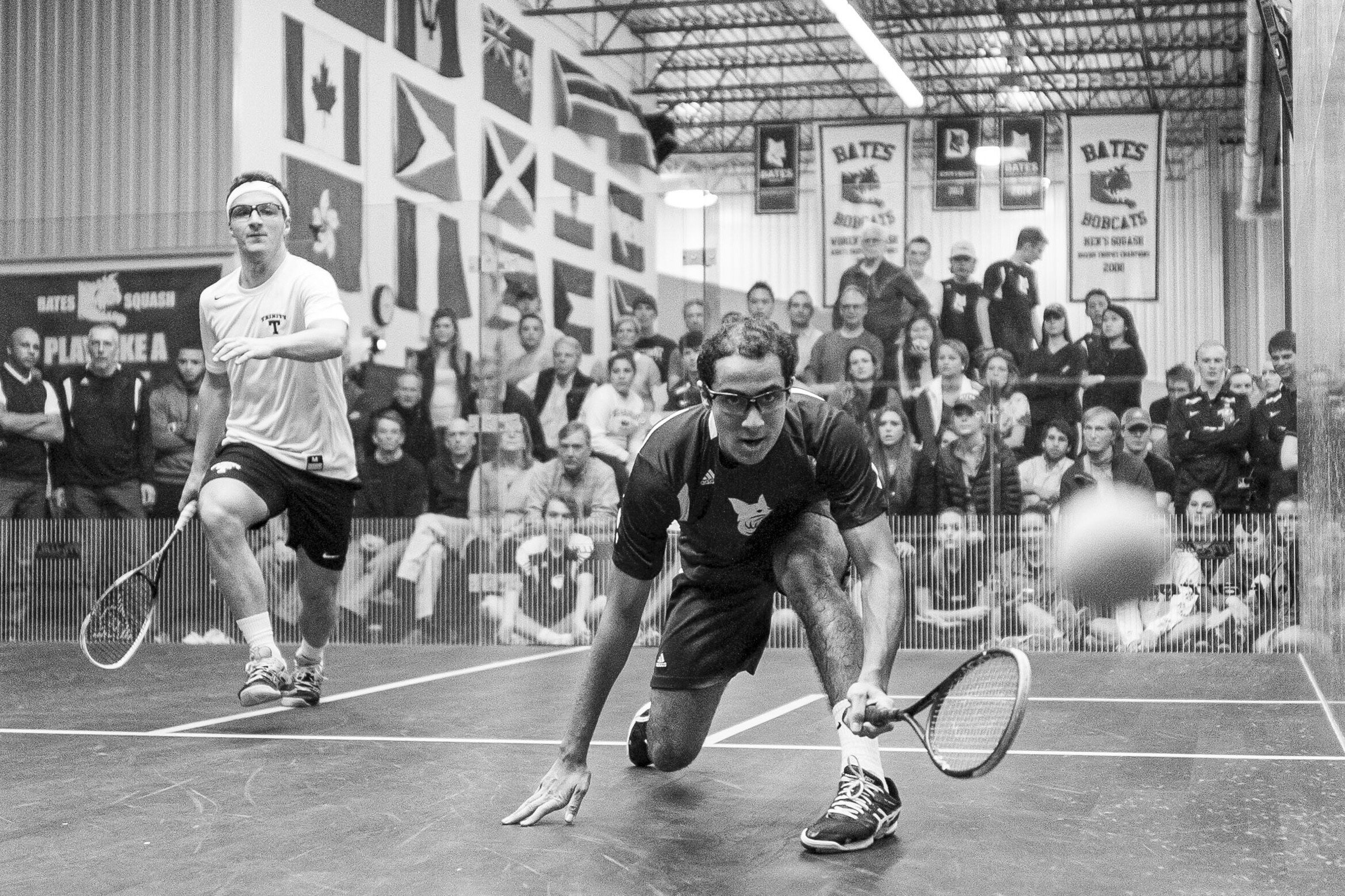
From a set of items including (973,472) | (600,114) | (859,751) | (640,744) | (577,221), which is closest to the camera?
(859,751)

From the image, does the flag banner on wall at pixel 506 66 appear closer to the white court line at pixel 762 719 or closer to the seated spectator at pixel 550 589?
the seated spectator at pixel 550 589

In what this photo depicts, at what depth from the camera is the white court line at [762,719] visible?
12.7ft

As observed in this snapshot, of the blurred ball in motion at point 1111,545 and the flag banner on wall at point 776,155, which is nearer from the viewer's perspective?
the blurred ball in motion at point 1111,545

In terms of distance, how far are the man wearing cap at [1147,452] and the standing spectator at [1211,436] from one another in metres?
0.04

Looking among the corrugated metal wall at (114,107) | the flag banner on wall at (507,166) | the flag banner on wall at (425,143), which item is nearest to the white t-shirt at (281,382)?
the corrugated metal wall at (114,107)

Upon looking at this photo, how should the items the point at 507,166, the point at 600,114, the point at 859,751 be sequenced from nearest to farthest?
the point at 859,751
the point at 507,166
the point at 600,114

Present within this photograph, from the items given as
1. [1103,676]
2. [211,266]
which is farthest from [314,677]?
[211,266]

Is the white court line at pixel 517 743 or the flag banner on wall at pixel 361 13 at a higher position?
the flag banner on wall at pixel 361 13

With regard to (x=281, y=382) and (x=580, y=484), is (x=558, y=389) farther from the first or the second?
(x=281, y=382)

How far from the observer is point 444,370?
7.76 meters

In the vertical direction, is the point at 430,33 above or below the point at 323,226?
above

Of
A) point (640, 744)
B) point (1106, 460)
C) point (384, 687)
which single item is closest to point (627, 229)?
point (1106, 460)

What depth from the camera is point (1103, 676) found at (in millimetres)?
5547

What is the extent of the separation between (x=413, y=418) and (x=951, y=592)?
9.16 ft
